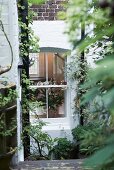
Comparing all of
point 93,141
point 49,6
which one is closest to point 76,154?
point 49,6

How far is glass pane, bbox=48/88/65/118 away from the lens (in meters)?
10.7

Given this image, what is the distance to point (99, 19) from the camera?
1.26 meters

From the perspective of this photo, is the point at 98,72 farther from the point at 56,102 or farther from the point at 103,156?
the point at 56,102

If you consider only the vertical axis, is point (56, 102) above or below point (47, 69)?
below

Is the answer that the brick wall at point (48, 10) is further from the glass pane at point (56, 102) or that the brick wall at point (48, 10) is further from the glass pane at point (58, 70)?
the glass pane at point (56, 102)

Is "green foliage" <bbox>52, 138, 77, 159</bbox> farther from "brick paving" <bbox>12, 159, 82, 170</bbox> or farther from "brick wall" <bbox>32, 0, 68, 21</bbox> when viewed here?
"brick paving" <bbox>12, 159, 82, 170</bbox>

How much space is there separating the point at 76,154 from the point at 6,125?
5267mm

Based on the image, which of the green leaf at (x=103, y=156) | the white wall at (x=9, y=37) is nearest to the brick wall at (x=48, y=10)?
the white wall at (x=9, y=37)

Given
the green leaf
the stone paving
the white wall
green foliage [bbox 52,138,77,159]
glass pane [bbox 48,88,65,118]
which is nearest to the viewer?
the green leaf

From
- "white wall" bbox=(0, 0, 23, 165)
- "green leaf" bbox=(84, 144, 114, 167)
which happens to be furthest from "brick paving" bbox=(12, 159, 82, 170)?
"green leaf" bbox=(84, 144, 114, 167)

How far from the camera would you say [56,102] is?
1079 cm

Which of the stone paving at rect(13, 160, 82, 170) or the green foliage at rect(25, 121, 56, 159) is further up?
the stone paving at rect(13, 160, 82, 170)

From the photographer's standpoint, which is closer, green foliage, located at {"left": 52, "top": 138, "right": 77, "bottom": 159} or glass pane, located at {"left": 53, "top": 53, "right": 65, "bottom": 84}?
green foliage, located at {"left": 52, "top": 138, "right": 77, "bottom": 159}

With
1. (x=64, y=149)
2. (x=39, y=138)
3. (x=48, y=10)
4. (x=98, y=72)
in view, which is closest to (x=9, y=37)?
(x=39, y=138)
